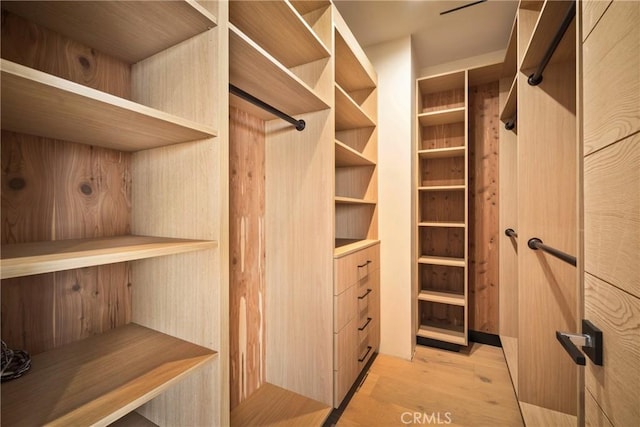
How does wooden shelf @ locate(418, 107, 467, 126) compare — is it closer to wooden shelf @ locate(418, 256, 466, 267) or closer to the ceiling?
the ceiling

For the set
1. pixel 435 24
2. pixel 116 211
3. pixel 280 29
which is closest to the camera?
pixel 116 211

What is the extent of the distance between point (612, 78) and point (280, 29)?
1.22 meters

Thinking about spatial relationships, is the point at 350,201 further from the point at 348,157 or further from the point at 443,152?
the point at 443,152

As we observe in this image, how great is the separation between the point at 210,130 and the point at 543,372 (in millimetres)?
2049

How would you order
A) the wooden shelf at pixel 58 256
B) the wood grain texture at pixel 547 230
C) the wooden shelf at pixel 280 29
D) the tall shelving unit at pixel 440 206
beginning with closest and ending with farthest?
1. the wooden shelf at pixel 58 256
2. the wooden shelf at pixel 280 29
3. the wood grain texture at pixel 547 230
4. the tall shelving unit at pixel 440 206

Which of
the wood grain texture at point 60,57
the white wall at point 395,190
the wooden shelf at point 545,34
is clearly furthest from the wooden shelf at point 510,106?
the wood grain texture at point 60,57

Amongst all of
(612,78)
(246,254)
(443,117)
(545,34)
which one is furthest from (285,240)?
(443,117)

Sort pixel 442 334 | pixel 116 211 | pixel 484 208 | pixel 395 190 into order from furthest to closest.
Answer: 1. pixel 484 208
2. pixel 442 334
3. pixel 395 190
4. pixel 116 211

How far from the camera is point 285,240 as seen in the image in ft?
5.28

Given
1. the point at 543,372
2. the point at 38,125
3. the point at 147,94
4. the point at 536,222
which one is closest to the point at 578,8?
the point at 536,222

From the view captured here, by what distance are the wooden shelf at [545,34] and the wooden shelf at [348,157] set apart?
1.05 m

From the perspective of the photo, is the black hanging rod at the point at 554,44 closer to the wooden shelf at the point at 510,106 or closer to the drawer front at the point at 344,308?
the wooden shelf at the point at 510,106

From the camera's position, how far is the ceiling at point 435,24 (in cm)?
186

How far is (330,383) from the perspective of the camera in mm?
1476
